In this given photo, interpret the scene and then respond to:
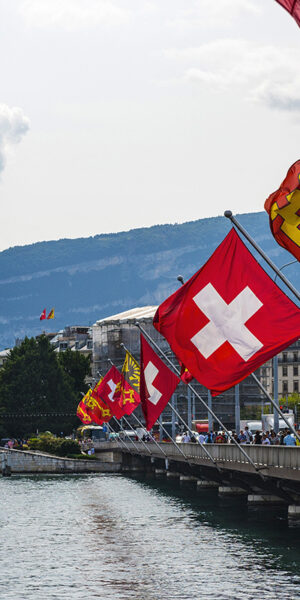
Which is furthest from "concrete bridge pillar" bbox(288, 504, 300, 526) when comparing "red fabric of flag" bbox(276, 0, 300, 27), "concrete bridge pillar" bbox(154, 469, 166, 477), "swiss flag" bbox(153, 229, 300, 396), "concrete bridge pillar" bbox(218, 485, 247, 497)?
"concrete bridge pillar" bbox(154, 469, 166, 477)

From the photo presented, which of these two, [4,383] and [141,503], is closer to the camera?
[141,503]

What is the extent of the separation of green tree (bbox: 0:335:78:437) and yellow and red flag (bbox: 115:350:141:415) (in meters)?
80.9

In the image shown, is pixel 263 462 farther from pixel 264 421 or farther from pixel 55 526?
pixel 264 421

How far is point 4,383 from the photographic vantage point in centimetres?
17462

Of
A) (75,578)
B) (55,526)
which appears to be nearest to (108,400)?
(55,526)

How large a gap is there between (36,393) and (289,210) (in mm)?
145640

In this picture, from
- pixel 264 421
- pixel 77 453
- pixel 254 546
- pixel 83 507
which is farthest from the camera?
pixel 77 453

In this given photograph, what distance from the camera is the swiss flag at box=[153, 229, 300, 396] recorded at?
1190 inches

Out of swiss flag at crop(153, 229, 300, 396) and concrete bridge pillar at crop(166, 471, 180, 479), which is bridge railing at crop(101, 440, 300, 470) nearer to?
concrete bridge pillar at crop(166, 471, 180, 479)

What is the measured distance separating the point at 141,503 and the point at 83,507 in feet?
13.6

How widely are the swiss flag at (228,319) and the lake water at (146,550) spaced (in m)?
6.58

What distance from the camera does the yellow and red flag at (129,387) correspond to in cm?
8400

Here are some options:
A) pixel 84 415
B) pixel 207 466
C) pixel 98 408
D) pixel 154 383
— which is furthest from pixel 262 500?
pixel 84 415

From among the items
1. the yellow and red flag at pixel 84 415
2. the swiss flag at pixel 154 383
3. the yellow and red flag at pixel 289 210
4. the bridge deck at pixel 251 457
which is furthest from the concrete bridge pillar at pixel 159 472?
the yellow and red flag at pixel 289 210
